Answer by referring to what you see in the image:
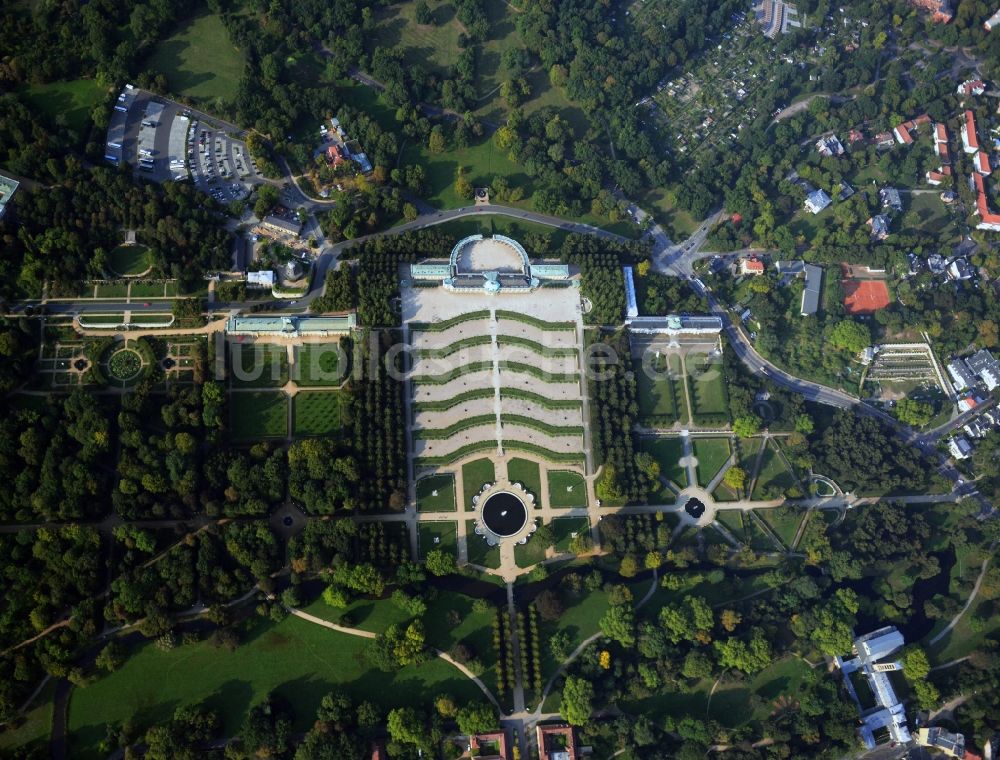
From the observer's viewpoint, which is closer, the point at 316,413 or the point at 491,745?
→ the point at 491,745

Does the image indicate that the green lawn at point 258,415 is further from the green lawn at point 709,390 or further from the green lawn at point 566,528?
the green lawn at point 709,390

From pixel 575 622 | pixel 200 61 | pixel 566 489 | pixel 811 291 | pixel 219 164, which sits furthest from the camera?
pixel 200 61

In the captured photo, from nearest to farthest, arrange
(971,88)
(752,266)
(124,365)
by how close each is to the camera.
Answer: (124,365) < (752,266) < (971,88)

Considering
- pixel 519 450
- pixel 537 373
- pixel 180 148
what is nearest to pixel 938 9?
pixel 537 373

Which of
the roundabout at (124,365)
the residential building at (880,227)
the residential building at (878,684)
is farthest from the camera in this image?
the residential building at (880,227)

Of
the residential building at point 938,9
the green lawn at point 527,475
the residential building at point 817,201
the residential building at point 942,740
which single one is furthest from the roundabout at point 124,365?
the residential building at point 938,9

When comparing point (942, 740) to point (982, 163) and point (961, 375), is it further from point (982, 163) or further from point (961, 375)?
point (982, 163)

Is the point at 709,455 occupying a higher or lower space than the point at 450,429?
lower
